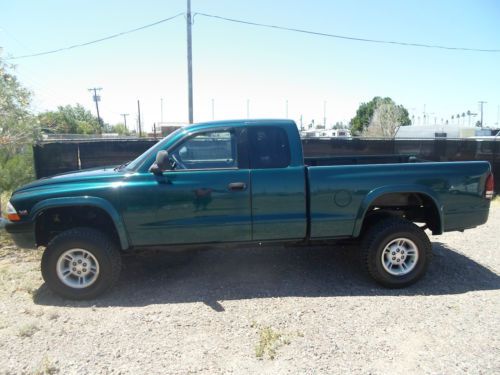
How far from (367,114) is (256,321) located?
68.1 metres

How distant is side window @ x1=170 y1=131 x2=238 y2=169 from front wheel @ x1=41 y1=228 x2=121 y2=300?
3.85 feet

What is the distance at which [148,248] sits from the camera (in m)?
4.16

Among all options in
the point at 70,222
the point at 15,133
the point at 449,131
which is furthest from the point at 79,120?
the point at 70,222

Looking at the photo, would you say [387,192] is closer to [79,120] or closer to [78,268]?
[78,268]

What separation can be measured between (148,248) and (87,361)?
4.42 ft

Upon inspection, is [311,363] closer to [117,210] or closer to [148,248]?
[148,248]

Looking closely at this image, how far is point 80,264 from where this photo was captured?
4.08 meters

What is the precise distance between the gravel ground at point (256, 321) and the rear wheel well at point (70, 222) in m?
0.63

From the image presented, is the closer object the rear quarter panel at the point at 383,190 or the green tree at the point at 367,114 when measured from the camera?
the rear quarter panel at the point at 383,190

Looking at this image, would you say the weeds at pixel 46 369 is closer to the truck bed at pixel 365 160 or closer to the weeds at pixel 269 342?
the weeds at pixel 269 342

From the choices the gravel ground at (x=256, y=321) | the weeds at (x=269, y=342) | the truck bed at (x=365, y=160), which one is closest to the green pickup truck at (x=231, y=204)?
the gravel ground at (x=256, y=321)

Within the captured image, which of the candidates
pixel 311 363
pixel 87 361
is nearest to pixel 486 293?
pixel 311 363

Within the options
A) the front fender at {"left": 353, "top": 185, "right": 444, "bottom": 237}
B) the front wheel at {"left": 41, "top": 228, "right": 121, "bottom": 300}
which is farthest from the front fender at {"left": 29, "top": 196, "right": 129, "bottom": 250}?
the front fender at {"left": 353, "top": 185, "right": 444, "bottom": 237}

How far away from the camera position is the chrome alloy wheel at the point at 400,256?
14.2 ft
